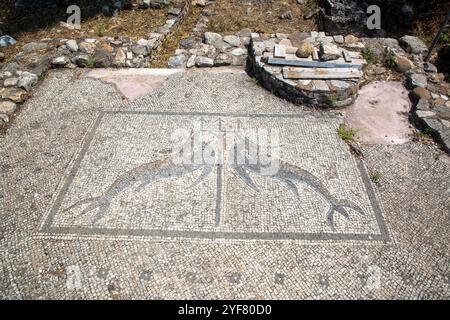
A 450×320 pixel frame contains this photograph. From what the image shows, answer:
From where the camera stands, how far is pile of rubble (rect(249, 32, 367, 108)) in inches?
198

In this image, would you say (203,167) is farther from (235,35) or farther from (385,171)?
(235,35)

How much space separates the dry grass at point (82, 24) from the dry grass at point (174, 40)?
43cm

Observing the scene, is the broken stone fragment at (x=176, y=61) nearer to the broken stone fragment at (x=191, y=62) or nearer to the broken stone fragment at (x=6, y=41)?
the broken stone fragment at (x=191, y=62)

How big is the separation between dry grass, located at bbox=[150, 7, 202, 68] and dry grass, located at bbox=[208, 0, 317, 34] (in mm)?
391

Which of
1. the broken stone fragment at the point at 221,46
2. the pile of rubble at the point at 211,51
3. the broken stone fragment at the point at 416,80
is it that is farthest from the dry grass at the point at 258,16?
the broken stone fragment at the point at 416,80

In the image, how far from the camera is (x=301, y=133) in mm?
4652

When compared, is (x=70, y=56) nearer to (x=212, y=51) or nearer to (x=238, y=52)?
(x=212, y=51)

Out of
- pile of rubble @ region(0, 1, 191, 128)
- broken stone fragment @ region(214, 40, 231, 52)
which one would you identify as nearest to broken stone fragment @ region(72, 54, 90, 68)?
pile of rubble @ region(0, 1, 191, 128)

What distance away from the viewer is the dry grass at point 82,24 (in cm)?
686

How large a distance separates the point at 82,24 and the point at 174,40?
6.44 ft

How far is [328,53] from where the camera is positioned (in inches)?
207

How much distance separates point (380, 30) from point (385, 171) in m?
4.19

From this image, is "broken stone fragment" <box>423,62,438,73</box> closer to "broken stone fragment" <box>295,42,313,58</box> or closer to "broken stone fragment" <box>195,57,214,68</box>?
"broken stone fragment" <box>295,42,313,58</box>

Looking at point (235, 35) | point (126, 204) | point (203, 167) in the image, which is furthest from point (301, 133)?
point (235, 35)
